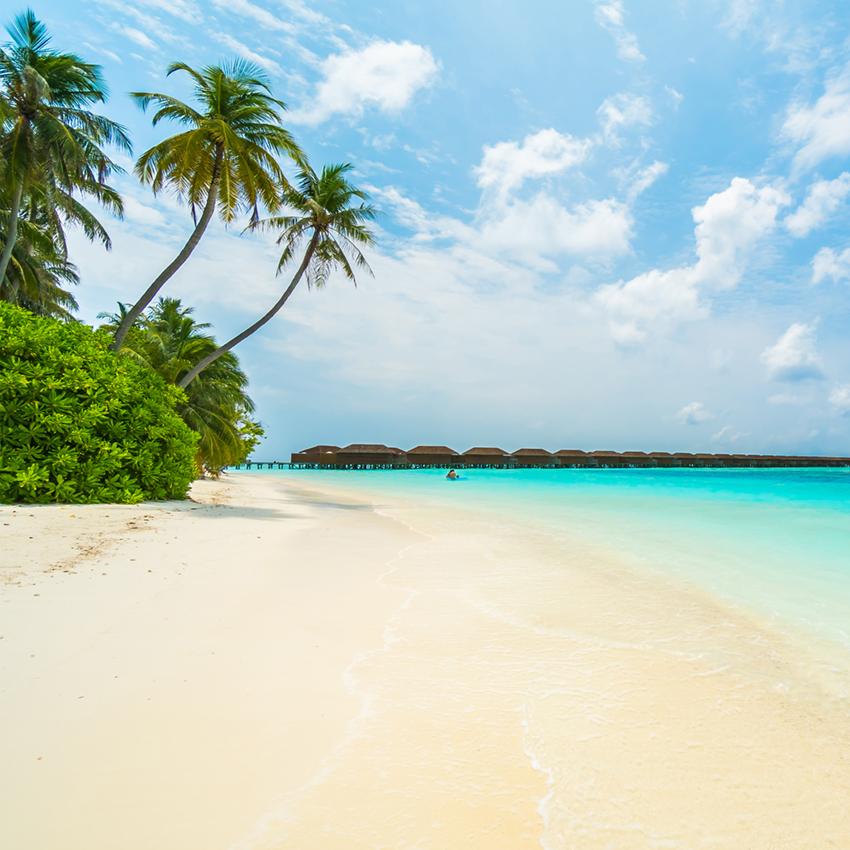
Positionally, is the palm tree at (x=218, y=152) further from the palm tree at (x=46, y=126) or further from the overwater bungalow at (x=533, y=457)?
the overwater bungalow at (x=533, y=457)

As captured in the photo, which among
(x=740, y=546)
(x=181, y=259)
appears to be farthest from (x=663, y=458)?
(x=181, y=259)

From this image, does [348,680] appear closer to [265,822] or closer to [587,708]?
[265,822]

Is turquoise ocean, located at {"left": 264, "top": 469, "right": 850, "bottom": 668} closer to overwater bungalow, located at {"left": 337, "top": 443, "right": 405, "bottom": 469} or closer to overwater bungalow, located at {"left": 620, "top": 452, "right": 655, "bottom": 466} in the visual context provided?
overwater bungalow, located at {"left": 337, "top": 443, "right": 405, "bottom": 469}

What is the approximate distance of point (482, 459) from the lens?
6356cm

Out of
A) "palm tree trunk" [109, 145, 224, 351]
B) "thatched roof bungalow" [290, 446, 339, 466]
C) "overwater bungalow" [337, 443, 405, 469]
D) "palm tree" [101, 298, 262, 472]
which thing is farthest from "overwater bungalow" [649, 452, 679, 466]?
"palm tree trunk" [109, 145, 224, 351]

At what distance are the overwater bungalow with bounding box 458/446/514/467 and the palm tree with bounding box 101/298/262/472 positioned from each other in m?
44.1

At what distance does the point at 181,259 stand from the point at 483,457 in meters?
53.6

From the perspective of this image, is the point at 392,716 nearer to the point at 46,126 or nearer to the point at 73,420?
the point at 73,420

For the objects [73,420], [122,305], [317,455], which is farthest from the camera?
[317,455]

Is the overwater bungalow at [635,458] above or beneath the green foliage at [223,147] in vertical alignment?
beneath

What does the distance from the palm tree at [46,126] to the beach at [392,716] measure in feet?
39.7

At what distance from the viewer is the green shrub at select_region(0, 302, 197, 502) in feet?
26.7

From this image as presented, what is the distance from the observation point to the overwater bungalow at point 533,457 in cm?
6619

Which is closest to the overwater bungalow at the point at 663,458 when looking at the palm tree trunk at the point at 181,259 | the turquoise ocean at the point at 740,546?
the turquoise ocean at the point at 740,546
